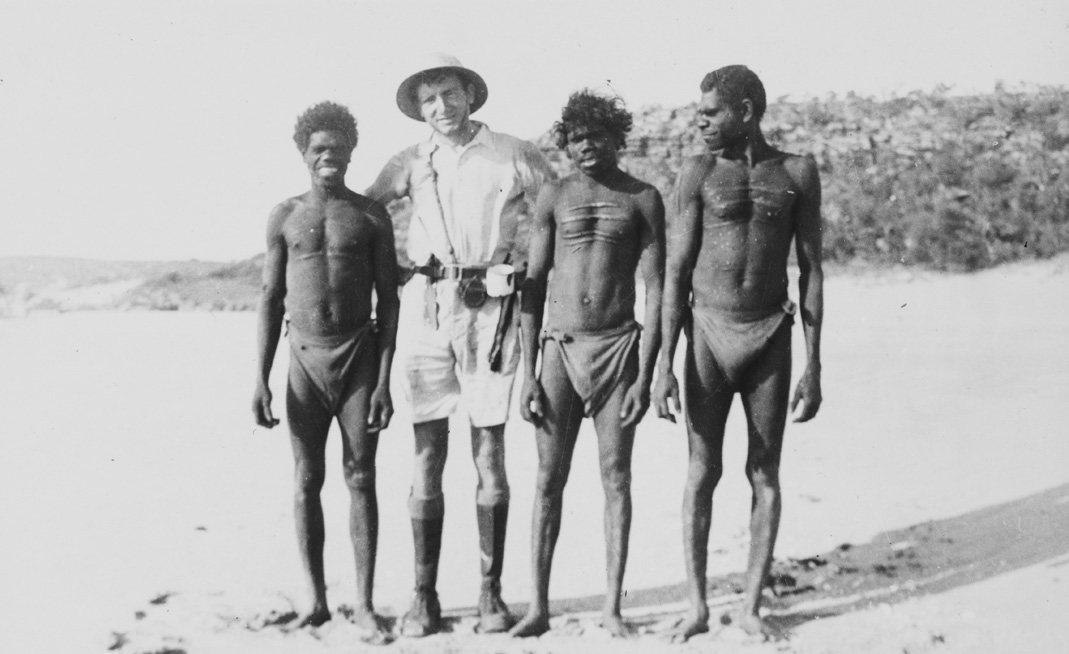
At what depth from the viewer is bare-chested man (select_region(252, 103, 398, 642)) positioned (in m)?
4.91

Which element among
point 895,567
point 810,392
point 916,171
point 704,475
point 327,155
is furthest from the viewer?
point 916,171

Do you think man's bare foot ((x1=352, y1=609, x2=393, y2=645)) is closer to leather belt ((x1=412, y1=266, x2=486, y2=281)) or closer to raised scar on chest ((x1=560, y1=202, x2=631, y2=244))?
leather belt ((x1=412, y1=266, x2=486, y2=281))

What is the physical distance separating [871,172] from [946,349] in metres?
4.20

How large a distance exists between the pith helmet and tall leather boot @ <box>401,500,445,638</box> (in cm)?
195

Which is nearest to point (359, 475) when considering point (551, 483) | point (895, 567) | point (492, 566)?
point (492, 566)

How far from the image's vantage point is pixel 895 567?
19.1 feet

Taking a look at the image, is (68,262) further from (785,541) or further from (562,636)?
(785,541)

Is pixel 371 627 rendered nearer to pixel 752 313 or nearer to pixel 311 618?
pixel 311 618

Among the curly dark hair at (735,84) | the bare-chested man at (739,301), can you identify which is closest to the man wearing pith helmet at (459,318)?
the bare-chested man at (739,301)

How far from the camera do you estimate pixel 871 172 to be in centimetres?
1234

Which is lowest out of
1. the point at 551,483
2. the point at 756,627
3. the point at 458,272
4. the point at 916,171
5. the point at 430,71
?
the point at 756,627

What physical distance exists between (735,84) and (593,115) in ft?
2.10

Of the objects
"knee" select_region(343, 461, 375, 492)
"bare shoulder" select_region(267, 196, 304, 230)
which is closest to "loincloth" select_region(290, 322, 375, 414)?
"knee" select_region(343, 461, 375, 492)

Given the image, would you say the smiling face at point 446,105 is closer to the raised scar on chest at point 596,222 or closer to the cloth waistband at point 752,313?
the raised scar on chest at point 596,222
